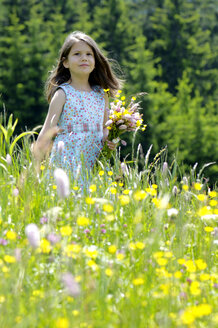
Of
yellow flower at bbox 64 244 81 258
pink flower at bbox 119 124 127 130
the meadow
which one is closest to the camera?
the meadow

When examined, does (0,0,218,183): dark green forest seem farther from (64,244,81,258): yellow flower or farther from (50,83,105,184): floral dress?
(64,244,81,258): yellow flower

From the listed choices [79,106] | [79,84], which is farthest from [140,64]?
[79,106]

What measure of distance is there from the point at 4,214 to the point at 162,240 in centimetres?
83

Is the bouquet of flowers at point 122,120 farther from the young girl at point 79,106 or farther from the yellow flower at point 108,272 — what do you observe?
the yellow flower at point 108,272

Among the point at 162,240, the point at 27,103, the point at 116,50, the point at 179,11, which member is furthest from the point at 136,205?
the point at 179,11

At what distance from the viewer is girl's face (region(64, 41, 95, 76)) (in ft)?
14.3

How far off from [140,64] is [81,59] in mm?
14774

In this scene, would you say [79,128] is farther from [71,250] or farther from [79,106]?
[71,250]

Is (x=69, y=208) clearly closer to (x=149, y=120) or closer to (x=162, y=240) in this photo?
(x=162, y=240)

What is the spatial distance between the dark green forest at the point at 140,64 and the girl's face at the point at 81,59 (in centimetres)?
908

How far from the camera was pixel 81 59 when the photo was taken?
4.35 meters

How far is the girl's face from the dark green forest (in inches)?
358

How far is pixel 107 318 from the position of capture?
177cm

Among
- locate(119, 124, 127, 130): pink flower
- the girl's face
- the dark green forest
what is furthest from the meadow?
the dark green forest
